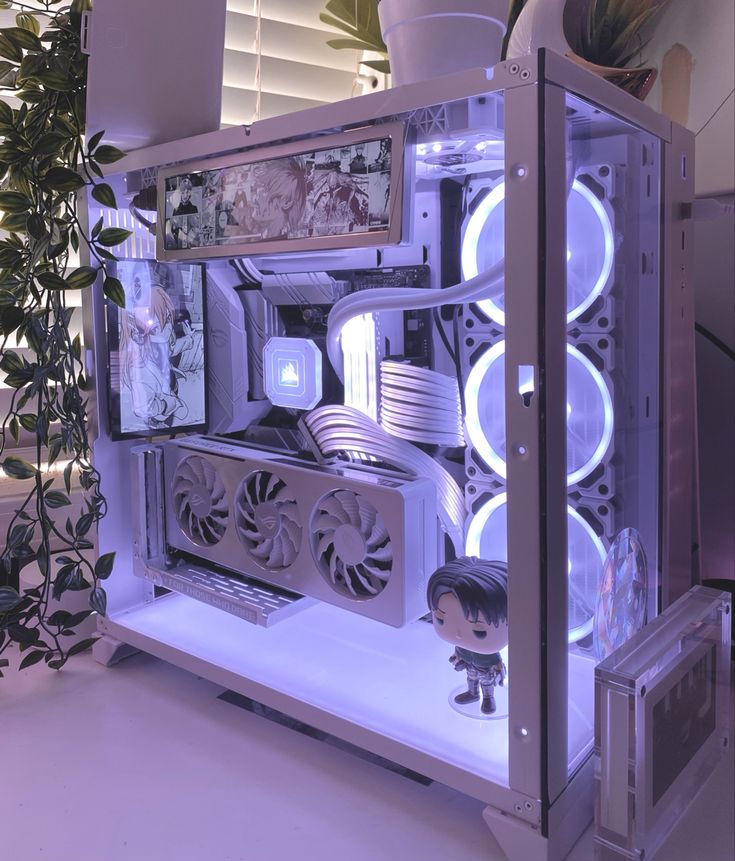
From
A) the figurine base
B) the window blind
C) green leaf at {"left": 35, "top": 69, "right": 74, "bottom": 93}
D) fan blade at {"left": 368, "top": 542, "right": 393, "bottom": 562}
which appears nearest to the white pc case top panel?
fan blade at {"left": 368, "top": 542, "right": 393, "bottom": 562}

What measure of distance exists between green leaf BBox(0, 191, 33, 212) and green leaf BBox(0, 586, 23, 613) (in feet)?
1.80

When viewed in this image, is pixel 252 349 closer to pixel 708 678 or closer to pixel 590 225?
pixel 590 225

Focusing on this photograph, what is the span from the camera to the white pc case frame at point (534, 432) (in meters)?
0.76

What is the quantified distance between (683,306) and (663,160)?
0.20 meters

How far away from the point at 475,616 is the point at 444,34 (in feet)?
2.13

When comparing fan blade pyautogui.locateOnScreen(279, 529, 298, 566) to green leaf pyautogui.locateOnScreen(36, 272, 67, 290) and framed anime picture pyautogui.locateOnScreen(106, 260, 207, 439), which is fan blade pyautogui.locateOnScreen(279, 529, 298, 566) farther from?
green leaf pyautogui.locateOnScreen(36, 272, 67, 290)

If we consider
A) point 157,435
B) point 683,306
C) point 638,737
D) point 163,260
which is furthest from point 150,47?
point 638,737

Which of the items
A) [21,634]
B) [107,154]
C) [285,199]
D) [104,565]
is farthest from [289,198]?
[21,634]

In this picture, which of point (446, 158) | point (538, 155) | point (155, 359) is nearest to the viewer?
point (538, 155)

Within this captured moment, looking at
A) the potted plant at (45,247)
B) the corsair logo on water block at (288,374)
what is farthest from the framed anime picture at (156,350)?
the corsair logo on water block at (288,374)

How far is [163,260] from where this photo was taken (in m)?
1.19

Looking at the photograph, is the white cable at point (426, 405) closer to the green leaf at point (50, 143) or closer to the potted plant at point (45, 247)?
the potted plant at point (45, 247)

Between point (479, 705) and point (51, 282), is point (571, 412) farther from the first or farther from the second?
point (51, 282)

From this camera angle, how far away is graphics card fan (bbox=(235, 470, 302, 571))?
1.17 m
